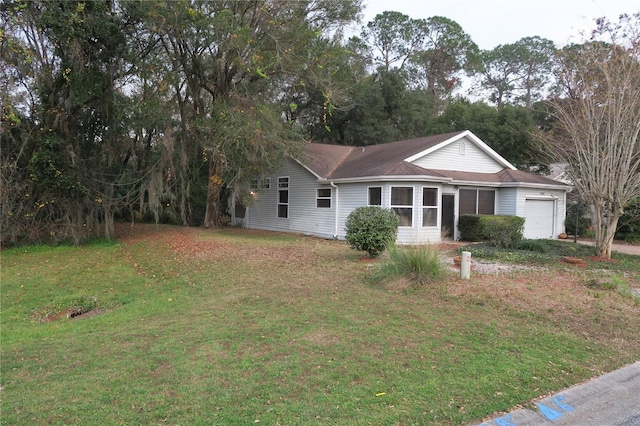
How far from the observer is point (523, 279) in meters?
8.08

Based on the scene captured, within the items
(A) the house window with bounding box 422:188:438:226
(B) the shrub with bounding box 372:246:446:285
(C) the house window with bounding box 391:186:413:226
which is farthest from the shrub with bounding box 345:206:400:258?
(A) the house window with bounding box 422:188:438:226

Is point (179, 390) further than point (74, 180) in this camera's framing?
No

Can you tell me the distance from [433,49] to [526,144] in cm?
1578

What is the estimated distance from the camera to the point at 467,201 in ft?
53.5

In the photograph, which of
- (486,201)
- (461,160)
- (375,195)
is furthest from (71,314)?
(486,201)

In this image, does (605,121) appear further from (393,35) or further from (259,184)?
(393,35)

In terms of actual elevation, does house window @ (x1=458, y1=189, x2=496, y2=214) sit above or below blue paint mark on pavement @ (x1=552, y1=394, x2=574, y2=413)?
above

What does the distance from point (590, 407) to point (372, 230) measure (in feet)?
22.0

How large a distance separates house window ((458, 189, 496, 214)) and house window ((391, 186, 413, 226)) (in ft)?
9.17

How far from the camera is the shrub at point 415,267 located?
7293 mm

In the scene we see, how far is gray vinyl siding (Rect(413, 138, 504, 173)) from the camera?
15.9m

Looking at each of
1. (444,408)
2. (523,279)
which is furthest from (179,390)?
(523,279)

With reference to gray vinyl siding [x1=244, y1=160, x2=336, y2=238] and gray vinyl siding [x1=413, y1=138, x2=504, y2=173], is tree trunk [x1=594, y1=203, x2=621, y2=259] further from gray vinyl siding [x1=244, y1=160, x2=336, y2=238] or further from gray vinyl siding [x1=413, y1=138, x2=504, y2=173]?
gray vinyl siding [x1=244, y1=160, x2=336, y2=238]

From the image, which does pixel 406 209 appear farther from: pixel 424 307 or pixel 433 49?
pixel 433 49
